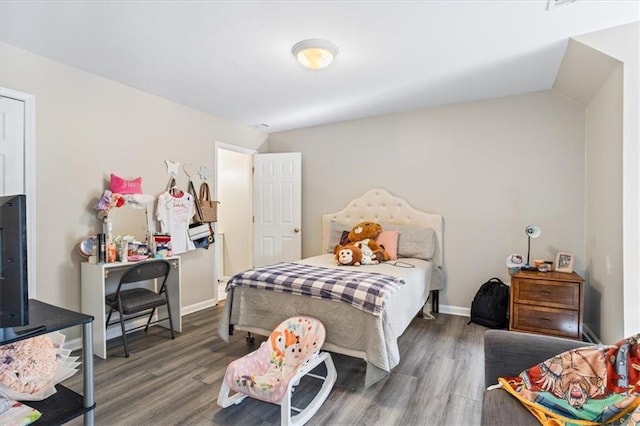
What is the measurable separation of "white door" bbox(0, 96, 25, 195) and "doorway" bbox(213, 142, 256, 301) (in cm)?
301

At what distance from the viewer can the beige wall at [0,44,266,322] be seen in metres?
2.66

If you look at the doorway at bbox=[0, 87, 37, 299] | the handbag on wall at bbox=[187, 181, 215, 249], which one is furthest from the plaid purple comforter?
the doorway at bbox=[0, 87, 37, 299]

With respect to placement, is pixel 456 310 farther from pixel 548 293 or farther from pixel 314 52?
pixel 314 52

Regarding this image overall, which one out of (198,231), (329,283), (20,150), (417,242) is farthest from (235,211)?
(329,283)

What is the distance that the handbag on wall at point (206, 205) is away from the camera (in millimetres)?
4027

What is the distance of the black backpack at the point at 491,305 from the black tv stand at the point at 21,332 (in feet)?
11.8

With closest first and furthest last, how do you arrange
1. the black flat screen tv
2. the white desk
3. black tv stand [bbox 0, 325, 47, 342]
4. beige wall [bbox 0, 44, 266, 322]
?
the black flat screen tv, black tv stand [bbox 0, 325, 47, 342], beige wall [bbox 0, 44, 266, 322], the white desk

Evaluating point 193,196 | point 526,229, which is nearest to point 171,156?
point 193,196

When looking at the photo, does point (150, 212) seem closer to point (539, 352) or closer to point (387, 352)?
point (387, 352)

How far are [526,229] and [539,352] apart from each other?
90.8 inches

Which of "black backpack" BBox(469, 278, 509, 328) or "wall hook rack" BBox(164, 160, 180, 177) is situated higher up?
"wall hook rack" BBox(164, 160, 180, 177)

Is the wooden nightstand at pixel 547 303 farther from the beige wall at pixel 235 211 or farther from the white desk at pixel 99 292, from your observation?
the beige wall at pixel 235 211

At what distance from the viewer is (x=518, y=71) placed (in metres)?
3.05

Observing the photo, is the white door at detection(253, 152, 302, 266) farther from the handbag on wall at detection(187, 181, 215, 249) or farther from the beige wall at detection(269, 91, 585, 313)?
the handbag on wall at detection(187, 181, 215, 249)
